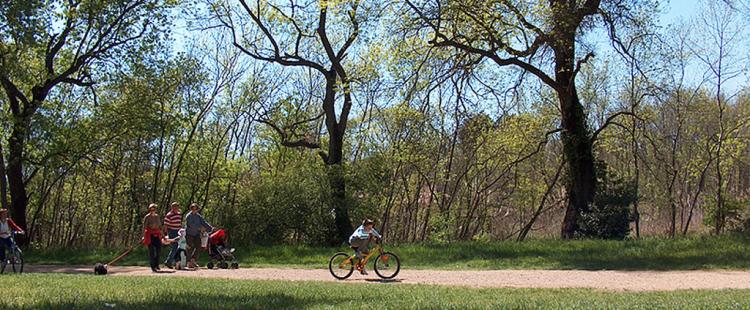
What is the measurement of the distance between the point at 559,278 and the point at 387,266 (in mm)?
3625

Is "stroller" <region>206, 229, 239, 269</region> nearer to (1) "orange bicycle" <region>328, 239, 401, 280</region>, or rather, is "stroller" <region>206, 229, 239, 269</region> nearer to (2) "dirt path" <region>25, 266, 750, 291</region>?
(2) "dirt path" <region>25, 266, 750, 291</region>

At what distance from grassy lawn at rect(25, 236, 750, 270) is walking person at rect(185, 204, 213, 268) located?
1.67m

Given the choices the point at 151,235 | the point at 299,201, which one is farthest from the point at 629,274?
the point at 299,201

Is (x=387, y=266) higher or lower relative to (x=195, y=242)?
lower

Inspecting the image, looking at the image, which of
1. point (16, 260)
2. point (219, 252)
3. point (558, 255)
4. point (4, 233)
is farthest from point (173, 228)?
point (558, 255)

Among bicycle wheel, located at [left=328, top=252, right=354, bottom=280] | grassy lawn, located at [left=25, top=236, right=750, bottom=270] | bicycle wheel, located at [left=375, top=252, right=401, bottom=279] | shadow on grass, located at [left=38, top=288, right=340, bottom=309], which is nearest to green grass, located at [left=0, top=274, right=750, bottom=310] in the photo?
shadow on grass, located at [left=38, top=288, right=340, bottom=309]

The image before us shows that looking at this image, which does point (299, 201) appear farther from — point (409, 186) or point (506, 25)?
point (409, 186)

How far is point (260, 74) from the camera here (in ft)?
115

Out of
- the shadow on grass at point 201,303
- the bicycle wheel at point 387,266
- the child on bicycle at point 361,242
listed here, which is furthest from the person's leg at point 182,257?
the shadow on grass at point 201,303

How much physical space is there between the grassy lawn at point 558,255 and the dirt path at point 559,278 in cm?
105

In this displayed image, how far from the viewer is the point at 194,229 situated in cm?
1803

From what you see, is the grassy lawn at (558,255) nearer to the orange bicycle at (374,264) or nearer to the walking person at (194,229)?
the walking person at (194,229)

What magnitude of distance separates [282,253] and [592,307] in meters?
14.0

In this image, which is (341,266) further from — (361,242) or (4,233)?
(4,233)
